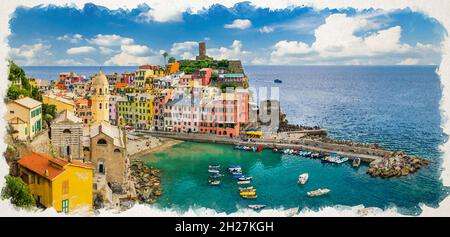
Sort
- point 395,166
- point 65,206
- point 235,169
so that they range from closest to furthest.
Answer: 1. point 65,206
2. point 235,169
3. point 395,166

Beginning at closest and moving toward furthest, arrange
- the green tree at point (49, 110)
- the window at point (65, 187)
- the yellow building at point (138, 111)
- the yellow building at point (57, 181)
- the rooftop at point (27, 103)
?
1. the yellow building at point (57, 181)
2. the window at point (65, 187)
3. the rooftop at point (27, 103)
4. the green tree at point (49, 110)
5. the yellow building at point (138, 111)

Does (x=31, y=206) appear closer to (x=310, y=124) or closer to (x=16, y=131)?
(x=16, y=131)

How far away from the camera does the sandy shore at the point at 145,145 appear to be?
15.7 m

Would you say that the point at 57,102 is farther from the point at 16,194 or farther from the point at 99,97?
the point at 16,194

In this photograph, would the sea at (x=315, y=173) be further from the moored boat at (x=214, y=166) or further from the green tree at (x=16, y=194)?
the green tree at (x=16, y=194)

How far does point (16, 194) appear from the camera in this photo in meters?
8.15

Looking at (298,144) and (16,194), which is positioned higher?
(16,194)

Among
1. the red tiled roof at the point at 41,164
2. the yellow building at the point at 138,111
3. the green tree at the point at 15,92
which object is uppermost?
the green tree at the point at 15,92

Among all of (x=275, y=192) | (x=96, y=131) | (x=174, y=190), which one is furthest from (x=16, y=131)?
(x=275, y=192)

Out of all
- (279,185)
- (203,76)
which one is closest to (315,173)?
(279,185)

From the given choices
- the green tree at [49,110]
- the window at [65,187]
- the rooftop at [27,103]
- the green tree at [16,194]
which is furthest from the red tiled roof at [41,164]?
the green tree at [49,110]

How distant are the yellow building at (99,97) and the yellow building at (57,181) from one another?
4.07 meters

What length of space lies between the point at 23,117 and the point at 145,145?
7.00m

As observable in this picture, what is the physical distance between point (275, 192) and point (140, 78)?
431 inches
